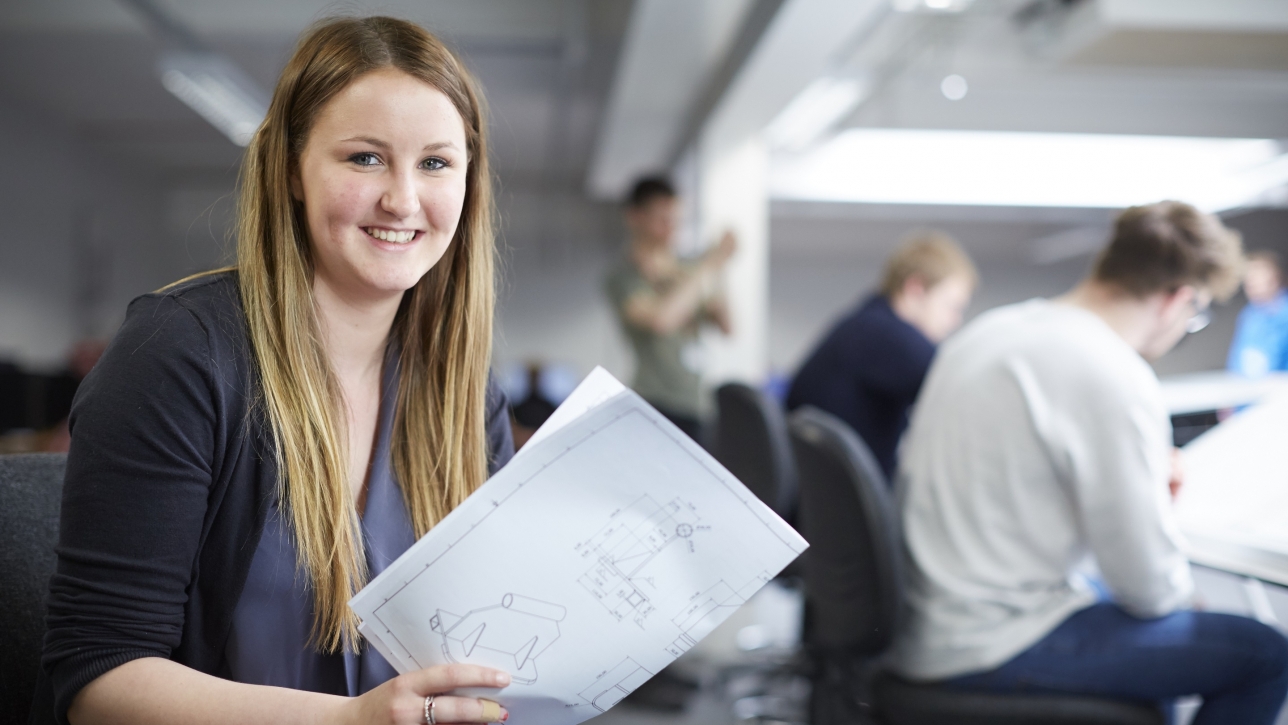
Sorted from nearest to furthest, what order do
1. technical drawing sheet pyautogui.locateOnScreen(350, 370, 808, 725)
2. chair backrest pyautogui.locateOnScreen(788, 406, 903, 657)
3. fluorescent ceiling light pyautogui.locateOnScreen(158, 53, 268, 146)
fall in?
technical drawing sheet pyautogui.locateOnScreen(350, 370, 808, 725)
chair backrest pyautogui.locateOnScreen(788, 406, 903, 657)
fluorescent ceiling light pyautogui.locateOnScreen(158, 53, 268, 146)

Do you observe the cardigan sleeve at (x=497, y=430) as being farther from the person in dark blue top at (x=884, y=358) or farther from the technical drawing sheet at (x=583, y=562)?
the person in dark blue top at (x=884, y=358)

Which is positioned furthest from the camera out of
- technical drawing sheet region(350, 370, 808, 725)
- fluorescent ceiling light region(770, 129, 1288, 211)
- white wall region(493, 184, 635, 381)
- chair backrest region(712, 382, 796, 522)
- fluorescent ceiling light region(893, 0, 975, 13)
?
white wall region(493, 184, 635, 381)

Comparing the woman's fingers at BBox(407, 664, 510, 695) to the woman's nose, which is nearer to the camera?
the woman's fingers at BBox(407, 664, 510, 695)

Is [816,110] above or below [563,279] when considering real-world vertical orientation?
above

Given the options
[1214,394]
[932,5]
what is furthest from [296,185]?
[932,5]

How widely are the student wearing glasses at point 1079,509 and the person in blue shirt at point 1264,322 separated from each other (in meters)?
3.16

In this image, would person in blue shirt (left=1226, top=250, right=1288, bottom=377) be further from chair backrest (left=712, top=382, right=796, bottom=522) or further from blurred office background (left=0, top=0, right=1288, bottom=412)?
chair backrest (left=712, top=382, right=796, bottom=522)

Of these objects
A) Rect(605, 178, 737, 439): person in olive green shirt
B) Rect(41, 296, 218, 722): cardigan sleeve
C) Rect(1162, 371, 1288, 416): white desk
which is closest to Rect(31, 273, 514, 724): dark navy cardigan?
Rect(41, 296, 218, 722): cardigan sleeve

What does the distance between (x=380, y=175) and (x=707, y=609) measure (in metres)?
0.45

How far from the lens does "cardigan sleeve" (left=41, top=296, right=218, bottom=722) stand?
25.6 inches

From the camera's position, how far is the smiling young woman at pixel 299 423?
656 millimetres

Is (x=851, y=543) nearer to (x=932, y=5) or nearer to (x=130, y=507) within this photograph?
(x=130, y=507)

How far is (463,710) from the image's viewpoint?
615 mm

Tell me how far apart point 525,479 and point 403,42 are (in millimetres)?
440
